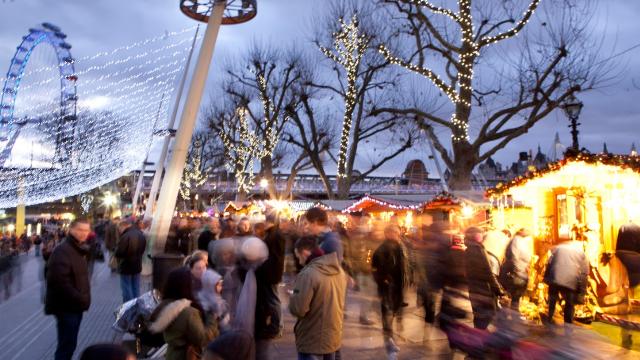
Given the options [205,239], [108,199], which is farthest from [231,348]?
[108,199]

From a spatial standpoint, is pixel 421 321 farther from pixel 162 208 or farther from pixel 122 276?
pixel 162 208

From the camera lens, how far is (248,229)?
9.12 metres

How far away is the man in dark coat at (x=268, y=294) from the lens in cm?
552

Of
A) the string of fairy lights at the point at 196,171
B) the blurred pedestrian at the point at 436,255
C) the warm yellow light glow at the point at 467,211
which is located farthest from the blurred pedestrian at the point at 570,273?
the string of fairy lights at the point at 196,171

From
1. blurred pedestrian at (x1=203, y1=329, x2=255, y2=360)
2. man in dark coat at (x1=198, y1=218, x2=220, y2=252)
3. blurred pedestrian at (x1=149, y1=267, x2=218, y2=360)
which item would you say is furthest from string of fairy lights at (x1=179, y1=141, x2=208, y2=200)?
blurred pedestrian at (x1=203, y1=329, x2=255, y2=360)

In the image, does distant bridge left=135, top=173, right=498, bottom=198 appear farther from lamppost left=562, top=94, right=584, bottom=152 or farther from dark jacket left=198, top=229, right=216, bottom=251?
dark jacket left=198, top=229, right=216, bottom=251

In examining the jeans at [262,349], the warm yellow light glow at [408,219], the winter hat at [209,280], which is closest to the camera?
the winter hat at [209,280]

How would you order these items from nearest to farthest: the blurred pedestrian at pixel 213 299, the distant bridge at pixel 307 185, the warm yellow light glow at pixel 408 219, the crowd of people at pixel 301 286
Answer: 1. the crowd of people at pixel 301 286
2. the blurred pedestrian at pixel 213 299
3. the warm yellow light glow at pixel 408 219
4. the distant bridge at pixel 307 185

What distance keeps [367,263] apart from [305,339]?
11421mm

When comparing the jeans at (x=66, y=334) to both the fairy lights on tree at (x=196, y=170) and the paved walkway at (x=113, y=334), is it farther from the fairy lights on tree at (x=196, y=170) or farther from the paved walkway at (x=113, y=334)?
the fairy lights on tree at (x=196, y=170)

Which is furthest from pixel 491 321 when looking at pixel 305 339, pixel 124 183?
pixel 124 183

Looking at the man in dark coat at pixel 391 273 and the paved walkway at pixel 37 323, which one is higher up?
the man in dark coat at pixel 391 273

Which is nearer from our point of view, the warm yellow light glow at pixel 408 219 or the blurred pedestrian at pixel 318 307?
the blurred pedestrian at pixel 318 307

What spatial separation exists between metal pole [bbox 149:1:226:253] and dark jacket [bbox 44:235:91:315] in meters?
9.52
